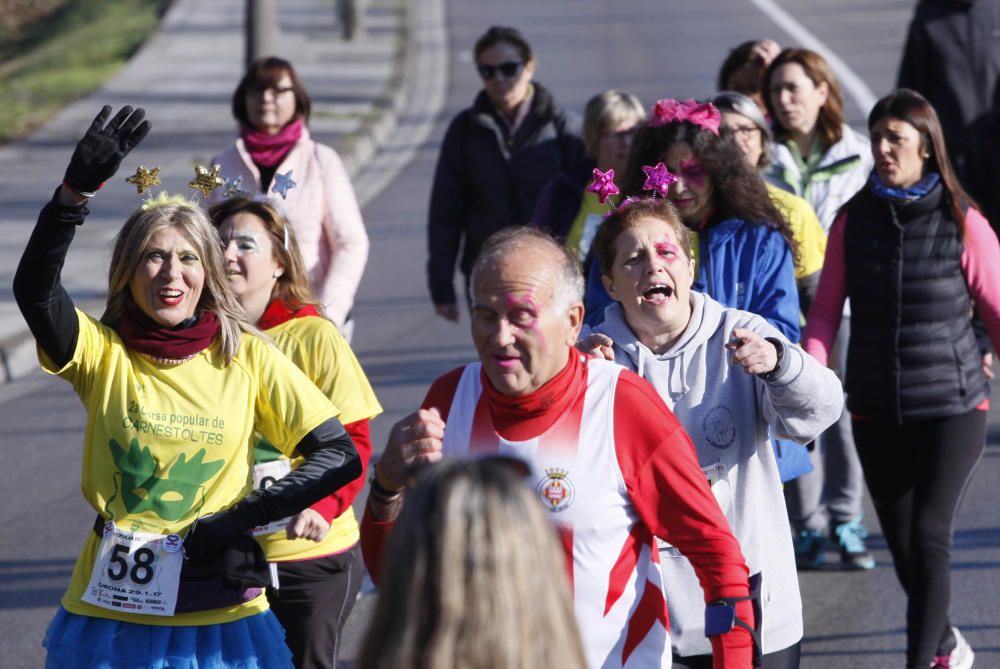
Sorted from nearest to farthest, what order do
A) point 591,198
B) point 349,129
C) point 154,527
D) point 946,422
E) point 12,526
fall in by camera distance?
point 154,527, point 946,422, point 591,198, point 12,526, point 349,129

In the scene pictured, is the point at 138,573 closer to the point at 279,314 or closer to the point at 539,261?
the point at 279,314

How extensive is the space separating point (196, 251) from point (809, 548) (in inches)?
146

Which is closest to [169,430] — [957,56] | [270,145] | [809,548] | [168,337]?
[168,337]

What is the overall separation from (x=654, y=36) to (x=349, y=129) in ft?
27.3

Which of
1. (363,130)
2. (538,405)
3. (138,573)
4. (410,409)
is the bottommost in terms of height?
(410,409)

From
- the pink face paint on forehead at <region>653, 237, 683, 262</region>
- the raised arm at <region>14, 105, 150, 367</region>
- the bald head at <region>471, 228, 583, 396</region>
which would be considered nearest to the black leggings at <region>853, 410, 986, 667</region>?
the pink face paint on forehead at <region>653, 237, 683, 262</region>

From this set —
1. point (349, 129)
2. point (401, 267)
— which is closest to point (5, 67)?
point (349, 129)

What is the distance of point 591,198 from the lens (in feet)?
22.1

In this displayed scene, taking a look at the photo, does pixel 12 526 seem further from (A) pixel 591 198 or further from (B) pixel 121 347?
(B) pixel 121 347

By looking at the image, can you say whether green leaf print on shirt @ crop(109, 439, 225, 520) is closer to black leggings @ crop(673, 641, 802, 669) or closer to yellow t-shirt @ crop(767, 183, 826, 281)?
black leggings @ crop(673, 641, 802, 669)

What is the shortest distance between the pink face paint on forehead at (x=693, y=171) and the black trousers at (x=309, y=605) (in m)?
1.60

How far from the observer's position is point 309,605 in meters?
4.75

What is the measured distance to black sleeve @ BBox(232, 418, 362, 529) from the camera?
4035mm

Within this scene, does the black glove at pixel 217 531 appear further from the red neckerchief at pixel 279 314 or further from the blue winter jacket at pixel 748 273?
the blue winter jacket at pixel 748 273
